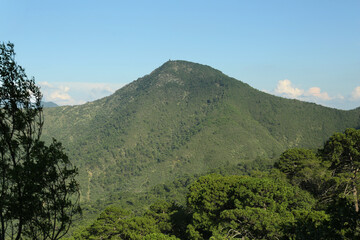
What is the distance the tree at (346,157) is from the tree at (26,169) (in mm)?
32372

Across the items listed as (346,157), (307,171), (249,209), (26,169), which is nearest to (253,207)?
(249,209)

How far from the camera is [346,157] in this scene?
36156 millimetres

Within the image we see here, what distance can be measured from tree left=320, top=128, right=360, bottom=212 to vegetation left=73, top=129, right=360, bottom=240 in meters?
0.15

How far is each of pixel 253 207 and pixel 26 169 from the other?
23.1 metres

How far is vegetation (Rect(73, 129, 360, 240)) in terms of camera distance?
965 inches

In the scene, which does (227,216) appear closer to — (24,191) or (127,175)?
(24,191)

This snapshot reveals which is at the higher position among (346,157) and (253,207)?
(346,157)

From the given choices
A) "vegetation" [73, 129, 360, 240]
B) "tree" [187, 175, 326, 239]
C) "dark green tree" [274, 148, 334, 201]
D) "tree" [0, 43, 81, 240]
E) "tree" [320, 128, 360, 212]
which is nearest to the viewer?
"tree" [0, 43, 81, 240]

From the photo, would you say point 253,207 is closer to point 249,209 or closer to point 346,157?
point 249,209

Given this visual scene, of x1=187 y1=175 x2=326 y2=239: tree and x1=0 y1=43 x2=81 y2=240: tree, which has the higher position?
x1=0 y1=43 x2=81 y2=240: tree

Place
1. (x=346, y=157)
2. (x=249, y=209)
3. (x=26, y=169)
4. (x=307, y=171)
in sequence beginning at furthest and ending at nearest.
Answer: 1. (x=307, y=171)
2. (x=346, y=157)
3. (x=249, y=209)
4. (x=26, y=169)

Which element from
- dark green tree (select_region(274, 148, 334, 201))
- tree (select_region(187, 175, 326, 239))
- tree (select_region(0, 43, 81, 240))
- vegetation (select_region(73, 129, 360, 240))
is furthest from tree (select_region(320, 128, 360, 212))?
tree (select_region(0, 43, 81, 240))

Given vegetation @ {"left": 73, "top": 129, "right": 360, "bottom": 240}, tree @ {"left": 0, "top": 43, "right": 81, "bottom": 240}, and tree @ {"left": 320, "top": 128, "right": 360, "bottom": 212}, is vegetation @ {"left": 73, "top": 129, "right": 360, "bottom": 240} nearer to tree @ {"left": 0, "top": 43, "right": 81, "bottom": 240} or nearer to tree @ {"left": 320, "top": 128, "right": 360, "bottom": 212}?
tree @ {"left": 320, "top": 128, "right": 360, "bottom": 212}

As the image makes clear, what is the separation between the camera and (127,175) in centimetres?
18462
